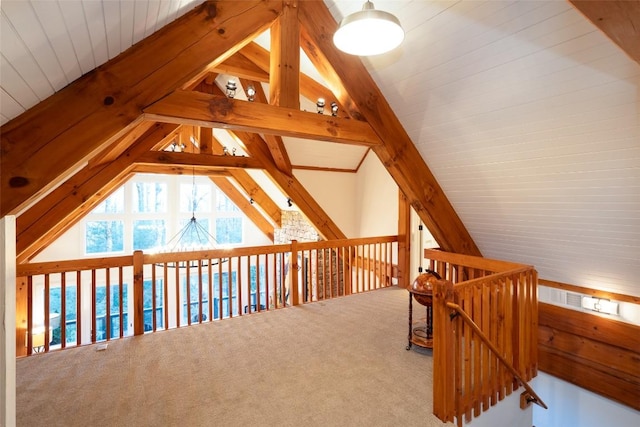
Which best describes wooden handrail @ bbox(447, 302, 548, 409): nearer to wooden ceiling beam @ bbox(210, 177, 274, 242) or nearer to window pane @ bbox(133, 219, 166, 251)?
wooden ceiling beam @ bbox(210, 177, 274, 242)

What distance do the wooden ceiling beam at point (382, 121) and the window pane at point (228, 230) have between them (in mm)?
7089

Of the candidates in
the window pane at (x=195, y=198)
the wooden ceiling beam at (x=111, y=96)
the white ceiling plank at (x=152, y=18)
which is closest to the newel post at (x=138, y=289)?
the wooden ceiling beam at (x=111, y=96)

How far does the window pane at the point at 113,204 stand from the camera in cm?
794

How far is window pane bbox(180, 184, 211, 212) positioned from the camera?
29.6ft

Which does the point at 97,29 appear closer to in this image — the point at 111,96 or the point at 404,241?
the point at 111,96

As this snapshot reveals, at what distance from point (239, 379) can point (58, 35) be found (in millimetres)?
2476

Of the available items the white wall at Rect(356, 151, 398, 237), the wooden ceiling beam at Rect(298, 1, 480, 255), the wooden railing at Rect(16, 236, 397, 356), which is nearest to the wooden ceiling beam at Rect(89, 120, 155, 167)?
the wooden railing at Rect(16, 236, 397, 356)

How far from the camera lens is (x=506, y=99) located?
254 cm

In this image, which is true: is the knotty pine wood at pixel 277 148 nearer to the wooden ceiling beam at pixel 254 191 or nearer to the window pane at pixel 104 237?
the wooden ceiling beam at pixel 254 191

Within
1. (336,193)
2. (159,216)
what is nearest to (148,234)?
(159,216)

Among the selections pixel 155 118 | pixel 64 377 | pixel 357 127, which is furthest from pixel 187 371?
pixel 357 127

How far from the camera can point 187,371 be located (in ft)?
8.80

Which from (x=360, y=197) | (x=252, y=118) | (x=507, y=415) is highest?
(x=252, y=118)

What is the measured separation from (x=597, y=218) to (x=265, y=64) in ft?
12.9
